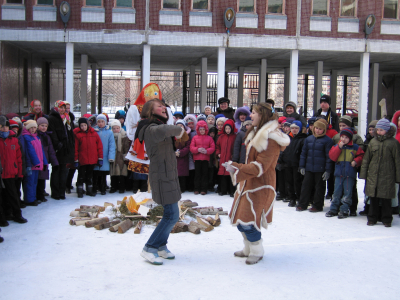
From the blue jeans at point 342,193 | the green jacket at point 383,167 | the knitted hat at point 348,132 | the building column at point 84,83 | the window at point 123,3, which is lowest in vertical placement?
the blue jeans at point 342,193

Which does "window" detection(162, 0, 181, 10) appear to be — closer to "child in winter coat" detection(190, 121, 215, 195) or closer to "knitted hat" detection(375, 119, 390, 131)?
"child in winter coat" detection(190, 121, 215, 195)

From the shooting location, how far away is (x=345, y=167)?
21.0ft

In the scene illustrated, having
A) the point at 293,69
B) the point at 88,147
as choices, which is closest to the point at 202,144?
the point at 88,147

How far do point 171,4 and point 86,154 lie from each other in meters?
10.2

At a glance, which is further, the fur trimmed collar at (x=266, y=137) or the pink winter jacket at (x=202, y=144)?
the pink winter jacket at (x=202, y=144)

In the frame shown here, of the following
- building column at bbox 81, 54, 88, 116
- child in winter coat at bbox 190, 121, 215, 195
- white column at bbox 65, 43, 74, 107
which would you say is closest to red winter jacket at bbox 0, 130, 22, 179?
child in winter coat at bbox 190, 121, 215, 195

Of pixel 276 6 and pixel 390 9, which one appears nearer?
pixel 276 6

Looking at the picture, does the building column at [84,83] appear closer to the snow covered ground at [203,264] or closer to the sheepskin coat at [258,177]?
the snow covered ground at [203,264]

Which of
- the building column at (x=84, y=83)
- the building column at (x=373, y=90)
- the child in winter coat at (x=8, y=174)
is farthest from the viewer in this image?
the building column at (x=373, y=90)

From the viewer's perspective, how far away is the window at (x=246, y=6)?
1625 centimetres

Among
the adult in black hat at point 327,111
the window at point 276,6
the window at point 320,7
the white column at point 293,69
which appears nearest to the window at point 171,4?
the window at point 276,6

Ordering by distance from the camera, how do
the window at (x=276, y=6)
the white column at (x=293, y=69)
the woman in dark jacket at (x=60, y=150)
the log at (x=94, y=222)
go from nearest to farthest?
the log at (x=94, y=222) → the woman in dark jacket at (x=60, y=150) → the window at (x=276, y=6) → the white column at (x=293, y=69)

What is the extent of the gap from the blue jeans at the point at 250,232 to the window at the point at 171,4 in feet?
44.6

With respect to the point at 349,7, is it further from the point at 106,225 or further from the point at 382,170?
the point at 106,225
